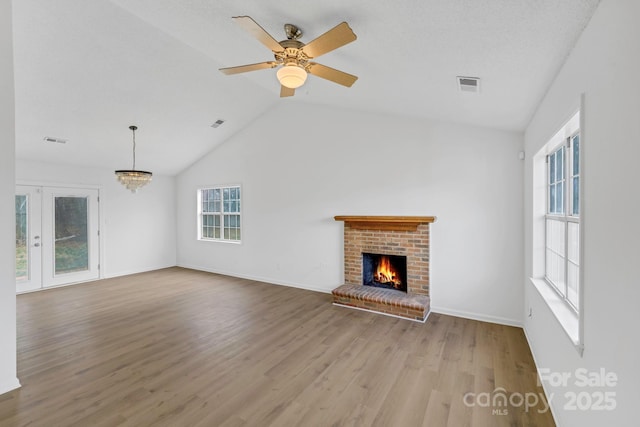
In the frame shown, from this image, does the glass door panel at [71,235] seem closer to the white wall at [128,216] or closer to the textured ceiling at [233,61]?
the white wall at [128,216]

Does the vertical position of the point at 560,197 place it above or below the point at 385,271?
above

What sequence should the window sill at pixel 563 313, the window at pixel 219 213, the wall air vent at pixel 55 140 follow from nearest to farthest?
1. the window sill at pixel 563 313
2. the wall air vent at pixel 55 140
3. the window at pixel 219 213

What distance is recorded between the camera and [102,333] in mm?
3559

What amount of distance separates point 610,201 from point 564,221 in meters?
1.18

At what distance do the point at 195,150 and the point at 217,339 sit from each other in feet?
15.1

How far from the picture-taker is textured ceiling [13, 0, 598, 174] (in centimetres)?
180

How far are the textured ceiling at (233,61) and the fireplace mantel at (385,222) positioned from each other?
4.76 feet

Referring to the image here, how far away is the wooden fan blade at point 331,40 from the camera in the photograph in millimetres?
1773

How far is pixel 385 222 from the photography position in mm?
4520

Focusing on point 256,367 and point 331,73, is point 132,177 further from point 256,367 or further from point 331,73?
point 331,73

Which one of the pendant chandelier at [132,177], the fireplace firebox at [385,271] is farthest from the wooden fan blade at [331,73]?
the pendant chandelier at [132,177]

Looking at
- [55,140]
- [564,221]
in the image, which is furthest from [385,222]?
[55,140]

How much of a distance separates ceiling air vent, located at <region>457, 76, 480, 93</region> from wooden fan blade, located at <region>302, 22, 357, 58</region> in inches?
47.5

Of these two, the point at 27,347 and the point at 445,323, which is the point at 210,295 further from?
the point at 445,323
